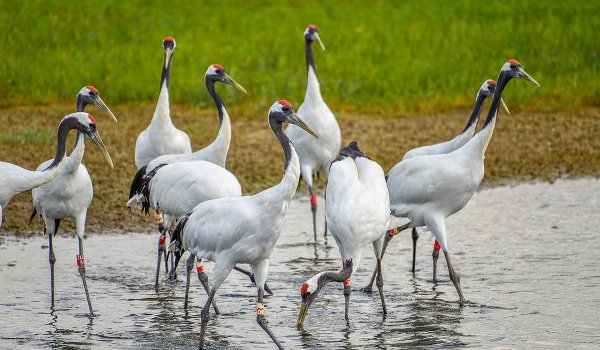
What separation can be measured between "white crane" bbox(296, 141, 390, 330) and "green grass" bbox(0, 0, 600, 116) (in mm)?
7596

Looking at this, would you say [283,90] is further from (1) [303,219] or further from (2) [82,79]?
(1) [303,219]

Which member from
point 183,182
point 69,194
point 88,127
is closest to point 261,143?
point 183,182

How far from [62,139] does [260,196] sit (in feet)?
5.35

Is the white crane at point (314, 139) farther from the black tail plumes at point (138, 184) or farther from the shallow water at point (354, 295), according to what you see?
the black tail plumes at point (138, 184)

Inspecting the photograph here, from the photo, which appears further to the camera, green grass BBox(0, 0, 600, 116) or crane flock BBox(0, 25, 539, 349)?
green grass BBox(0, 0, 600, 116)

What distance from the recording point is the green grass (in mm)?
16391

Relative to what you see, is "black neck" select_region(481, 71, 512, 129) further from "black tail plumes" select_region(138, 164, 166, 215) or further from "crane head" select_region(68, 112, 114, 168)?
"crane head" select_region(68, 112, 114, 168)

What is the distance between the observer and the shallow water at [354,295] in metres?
7.55

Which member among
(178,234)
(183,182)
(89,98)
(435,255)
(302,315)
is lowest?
(302,315)

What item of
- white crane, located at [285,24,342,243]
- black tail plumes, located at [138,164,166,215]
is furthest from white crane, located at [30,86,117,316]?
white crane, located at [285,24,342,243]

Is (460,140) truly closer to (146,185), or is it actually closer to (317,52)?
(146,185)

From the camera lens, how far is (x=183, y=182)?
28.2ft

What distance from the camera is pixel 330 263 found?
9664 mm

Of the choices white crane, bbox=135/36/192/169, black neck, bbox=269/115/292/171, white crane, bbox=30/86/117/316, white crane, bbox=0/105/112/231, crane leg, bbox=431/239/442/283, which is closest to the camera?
black neck, bbox=269/115/292/171
